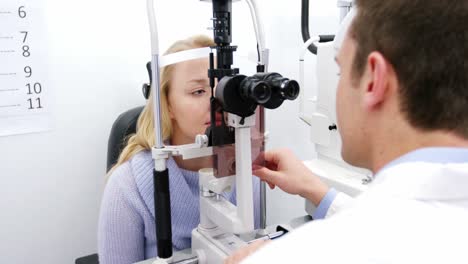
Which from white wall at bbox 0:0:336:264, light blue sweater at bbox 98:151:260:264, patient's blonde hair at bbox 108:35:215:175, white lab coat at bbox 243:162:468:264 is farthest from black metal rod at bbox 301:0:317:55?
white lab coat at bbox 243:162:468:264

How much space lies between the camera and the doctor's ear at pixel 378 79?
55 centimetres

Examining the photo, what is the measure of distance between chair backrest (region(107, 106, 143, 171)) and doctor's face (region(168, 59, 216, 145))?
42cm

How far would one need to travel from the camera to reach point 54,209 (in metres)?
1.73

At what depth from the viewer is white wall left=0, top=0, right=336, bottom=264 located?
5.35ft

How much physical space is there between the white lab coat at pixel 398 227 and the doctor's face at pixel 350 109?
0.13 meters

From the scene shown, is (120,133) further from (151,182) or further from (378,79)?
(378,79)

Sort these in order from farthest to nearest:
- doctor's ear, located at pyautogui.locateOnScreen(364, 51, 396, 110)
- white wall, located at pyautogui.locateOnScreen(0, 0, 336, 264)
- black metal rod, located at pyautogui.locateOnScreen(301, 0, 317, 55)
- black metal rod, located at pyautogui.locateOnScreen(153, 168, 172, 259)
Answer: white wall, located at pyautogui.locateOnScreen(0, 0, 336, 264) → black metal rod, located at pyautogui.locateOnScreen(301, 0, 317, 55) → black metal rod, located at pyautogui.locateOnScreen(153, 168, 172, 259) → doctor's ear, located at pyautogui.locateOnScreen(364, 51, 396, 110)

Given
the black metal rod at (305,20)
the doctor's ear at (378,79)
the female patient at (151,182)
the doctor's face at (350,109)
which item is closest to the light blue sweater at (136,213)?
the female patient at (151,182)

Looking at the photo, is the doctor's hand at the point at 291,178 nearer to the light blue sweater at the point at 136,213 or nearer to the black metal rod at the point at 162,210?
the light blue sweater at the point at 136,213

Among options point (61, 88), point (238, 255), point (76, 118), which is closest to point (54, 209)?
point (76, 118)

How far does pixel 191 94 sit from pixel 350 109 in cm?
60

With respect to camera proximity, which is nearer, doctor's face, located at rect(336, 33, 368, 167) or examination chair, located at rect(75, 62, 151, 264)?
doctor's face, located at rect(336, 33, 368, 167)

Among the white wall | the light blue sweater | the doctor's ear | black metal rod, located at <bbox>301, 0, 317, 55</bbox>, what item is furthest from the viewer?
the white wall

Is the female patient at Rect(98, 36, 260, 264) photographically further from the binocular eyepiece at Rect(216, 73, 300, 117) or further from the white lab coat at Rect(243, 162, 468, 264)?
the white lab coat at Rect(243, 162, 468, 264)
